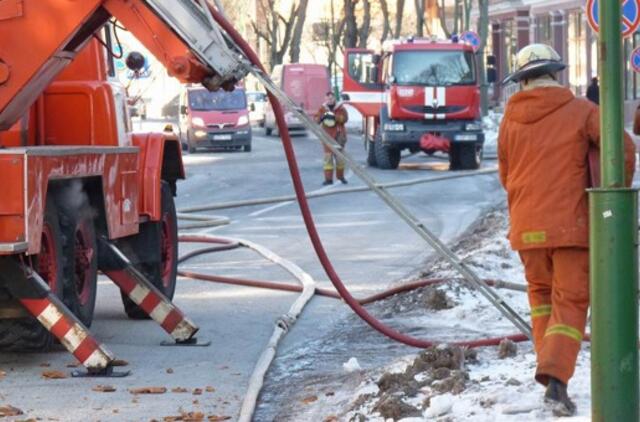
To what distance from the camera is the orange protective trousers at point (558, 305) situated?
7.34 meters

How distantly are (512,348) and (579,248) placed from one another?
1.86m

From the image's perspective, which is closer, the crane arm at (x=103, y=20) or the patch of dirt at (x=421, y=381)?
the patch of dirt at (x=421, y=381)

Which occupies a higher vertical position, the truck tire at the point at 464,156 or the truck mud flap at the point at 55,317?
the truck mud flap at the point at 55,317

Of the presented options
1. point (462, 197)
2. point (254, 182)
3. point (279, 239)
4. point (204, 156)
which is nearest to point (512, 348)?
point (279, 239)

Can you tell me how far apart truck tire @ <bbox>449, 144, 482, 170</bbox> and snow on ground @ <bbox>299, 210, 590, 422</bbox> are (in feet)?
78.3

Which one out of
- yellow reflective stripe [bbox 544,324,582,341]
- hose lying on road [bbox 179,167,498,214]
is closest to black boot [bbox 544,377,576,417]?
yellow reflective stripe [bbox 544,324,582,341]

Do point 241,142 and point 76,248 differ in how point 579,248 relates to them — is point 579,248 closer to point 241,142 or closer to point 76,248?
point 76,248

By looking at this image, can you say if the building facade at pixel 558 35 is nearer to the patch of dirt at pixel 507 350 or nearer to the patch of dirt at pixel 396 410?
the patch of dirt at pixel 507 350

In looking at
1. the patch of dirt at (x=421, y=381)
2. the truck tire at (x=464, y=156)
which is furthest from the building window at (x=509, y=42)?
the patch of dirt at (x=421, y=381)

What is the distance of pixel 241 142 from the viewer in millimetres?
47781

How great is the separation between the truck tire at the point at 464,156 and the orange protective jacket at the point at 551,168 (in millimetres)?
27927

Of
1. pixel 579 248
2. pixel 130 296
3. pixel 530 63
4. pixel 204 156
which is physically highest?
pixel 530 63

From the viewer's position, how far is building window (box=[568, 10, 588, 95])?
5912cm

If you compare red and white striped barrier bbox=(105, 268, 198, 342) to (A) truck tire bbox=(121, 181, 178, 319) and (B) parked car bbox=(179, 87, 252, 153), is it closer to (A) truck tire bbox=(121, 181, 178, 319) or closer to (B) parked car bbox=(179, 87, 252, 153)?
(A) truck tire bbox=(121, 181, 178, 319)
